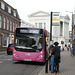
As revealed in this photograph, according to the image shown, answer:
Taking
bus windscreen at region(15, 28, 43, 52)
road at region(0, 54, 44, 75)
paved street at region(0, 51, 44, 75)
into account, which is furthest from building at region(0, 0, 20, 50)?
road at region(0, 54, 44, 75)

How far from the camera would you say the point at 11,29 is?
5097 cm

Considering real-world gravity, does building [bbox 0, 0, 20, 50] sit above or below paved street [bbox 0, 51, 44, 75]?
above

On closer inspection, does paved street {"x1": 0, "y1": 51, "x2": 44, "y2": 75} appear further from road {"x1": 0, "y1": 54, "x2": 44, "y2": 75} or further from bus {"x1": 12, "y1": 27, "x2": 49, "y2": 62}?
bus {"x1": 12, "y1": 27, "x2": 49, "y2": 62}

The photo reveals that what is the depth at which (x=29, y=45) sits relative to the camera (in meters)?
16.0

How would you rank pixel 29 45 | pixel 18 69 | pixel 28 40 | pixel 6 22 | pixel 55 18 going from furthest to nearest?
pixel 6 22, pixel 55 18, pixel 28 40, pixel 29 45, pixel 18 69

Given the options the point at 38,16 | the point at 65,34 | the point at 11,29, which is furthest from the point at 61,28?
the point at 11,29

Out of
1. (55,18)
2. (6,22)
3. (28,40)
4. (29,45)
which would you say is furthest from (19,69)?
(6,22)

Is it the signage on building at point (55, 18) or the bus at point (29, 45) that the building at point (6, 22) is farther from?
the bus at point (29, 45)

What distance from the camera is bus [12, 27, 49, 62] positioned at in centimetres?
1582

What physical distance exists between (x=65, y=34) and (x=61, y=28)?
13.6 ft

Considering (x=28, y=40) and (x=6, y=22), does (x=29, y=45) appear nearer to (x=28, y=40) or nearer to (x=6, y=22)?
(x=28, y=40)

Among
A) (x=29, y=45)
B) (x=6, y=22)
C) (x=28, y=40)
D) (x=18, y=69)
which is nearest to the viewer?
(x=18, y=69)

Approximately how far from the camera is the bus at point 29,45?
15.8 meters

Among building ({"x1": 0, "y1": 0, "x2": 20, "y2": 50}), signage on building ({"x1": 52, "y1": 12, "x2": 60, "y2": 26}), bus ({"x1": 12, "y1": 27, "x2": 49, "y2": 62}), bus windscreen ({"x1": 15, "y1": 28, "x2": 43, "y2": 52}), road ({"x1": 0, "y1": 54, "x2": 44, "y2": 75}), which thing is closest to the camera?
road ({"x1": 0, "y1": 54, "x2": 44, "y2": 75})
